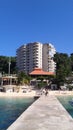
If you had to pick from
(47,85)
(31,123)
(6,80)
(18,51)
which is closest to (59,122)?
(31,123)

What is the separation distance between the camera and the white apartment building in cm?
14562

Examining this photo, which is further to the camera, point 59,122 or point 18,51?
point 18,51

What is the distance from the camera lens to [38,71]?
95.2 meters

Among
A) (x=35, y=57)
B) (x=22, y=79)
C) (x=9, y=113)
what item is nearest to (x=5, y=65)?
(x=35, y=57)

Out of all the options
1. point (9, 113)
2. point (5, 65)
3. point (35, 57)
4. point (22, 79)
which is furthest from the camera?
point (35, 57)

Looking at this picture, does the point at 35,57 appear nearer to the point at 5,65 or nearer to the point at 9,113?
the point at 5,65

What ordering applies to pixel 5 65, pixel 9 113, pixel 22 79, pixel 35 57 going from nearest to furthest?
pixel 9 113, pixel 22 79, pixel 5 65, pixel 35 57

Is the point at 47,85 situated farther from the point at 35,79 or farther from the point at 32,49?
the point at 32,49

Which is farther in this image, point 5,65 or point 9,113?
point 5,65

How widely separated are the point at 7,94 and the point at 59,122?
45.5 metres

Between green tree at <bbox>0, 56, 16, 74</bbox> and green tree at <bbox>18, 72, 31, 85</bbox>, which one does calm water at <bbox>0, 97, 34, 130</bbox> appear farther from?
green tree at <bbox>0, 56, 16, 74</bbox>

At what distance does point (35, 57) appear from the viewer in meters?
147

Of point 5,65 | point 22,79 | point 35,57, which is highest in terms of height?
point 35,57

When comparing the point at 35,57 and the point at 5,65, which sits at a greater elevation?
the point at 35,57
